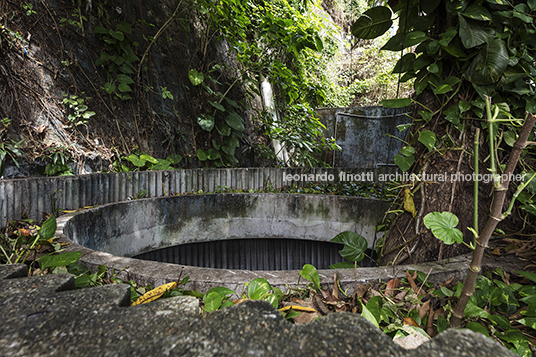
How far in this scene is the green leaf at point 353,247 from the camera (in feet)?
4.99

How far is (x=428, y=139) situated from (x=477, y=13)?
67cm

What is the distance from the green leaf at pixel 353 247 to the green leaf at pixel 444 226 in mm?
433

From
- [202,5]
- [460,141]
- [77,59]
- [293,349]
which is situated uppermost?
[202,5]

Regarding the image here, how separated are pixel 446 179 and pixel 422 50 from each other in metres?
0.80

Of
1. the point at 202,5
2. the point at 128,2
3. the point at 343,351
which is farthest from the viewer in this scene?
the point at 128,2

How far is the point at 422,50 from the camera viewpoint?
1.69 m

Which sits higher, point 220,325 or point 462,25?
point 462,25

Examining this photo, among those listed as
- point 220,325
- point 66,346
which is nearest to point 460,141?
point 220,325

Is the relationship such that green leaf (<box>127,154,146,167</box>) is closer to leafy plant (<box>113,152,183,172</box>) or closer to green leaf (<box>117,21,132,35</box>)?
leafy plant (<box>113,152,183,172</box>)

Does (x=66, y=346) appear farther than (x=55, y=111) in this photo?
No

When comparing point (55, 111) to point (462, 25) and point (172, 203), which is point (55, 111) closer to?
point (172, 203)

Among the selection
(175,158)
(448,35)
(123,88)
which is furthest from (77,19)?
(448,35)

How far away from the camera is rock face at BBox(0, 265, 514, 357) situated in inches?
22.2

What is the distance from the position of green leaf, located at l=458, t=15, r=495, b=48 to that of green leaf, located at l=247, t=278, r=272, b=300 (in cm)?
156
